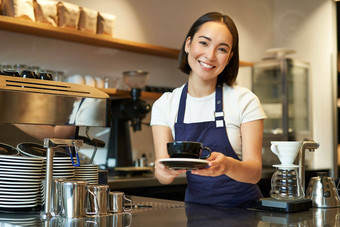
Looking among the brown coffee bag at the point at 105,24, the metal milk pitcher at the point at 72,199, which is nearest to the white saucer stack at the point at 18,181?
the metal milk pitcher at the point at 72,199

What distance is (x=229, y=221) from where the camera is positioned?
1.68m

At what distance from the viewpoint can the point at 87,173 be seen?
81.7 inches

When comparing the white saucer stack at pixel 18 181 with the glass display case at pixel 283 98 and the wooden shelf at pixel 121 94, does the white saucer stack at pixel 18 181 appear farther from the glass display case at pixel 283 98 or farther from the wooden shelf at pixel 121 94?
the glass display case at pixel 283 98

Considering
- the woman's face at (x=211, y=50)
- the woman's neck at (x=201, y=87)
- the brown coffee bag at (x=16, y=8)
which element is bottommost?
the woman's neck at (x=201, y=87)

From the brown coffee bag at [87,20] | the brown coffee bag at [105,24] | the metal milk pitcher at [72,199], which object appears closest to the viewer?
Answer: the metal milk pitcher at [72,199]

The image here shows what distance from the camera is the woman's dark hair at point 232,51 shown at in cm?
216

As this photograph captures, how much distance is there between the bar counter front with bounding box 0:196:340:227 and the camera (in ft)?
5.29

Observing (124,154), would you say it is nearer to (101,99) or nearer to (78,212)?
(101,99)

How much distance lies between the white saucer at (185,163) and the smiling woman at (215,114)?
0.39 m

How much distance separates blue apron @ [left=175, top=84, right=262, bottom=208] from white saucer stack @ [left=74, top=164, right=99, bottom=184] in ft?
1.35

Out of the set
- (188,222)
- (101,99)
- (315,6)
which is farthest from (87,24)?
(315,6)

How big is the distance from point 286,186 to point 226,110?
44 cm

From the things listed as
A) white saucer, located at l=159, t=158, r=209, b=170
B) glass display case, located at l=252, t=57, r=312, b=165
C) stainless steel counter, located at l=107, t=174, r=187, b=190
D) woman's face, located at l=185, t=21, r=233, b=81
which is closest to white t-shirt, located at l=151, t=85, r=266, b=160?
woman's face, located at l=185, t=21, r=233, b=81

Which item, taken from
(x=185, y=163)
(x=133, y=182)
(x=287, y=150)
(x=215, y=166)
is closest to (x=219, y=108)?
(x=287, y=150)
